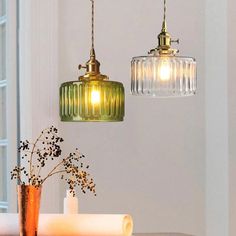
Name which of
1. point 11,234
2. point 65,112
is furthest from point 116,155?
point 11,234

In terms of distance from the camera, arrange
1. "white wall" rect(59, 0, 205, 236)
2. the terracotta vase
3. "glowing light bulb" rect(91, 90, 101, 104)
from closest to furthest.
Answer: the terracotta vase < "glowing light bulb" rect(91, 90, 101, 104) < "white wall" rect(59, 0, 205, 236)

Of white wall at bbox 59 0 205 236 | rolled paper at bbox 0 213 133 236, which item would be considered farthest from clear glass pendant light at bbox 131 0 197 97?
white wall at bbox 59 0 205 236

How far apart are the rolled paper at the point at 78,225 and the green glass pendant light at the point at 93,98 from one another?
1.71 ft

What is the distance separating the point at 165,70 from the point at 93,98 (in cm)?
30

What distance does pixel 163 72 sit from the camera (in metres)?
2.69

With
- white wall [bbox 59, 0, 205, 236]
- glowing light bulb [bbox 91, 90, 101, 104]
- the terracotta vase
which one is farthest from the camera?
white wall [bbox 59, 0, 205, 236]

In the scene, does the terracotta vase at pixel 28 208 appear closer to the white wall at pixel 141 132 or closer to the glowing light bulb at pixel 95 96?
the glowing light bulb at pixel 95 96

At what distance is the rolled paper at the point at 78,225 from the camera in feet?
7.22

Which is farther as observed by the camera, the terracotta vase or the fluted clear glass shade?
the fluted clear glass shade

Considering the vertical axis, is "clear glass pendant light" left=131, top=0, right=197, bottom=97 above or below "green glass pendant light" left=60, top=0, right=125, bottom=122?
above

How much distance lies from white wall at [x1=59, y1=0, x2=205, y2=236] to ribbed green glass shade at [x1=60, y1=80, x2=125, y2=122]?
2.73 feet

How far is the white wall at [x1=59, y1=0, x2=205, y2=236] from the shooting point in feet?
11.8

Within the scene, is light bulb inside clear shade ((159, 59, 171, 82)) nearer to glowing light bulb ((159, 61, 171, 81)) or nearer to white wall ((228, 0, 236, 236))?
glowing light bulb ((159, 61, 171, 81))

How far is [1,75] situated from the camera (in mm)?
3791
